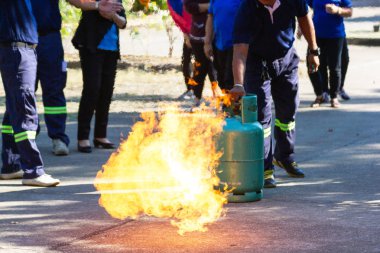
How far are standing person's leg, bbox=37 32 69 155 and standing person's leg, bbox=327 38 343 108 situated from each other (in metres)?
4.76

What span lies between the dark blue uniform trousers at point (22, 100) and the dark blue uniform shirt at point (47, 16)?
59.3 inches

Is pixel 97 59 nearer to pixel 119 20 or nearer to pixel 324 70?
pixel 119 20

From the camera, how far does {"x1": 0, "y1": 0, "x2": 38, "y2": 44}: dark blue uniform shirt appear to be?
912 cm

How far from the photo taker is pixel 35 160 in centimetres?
931

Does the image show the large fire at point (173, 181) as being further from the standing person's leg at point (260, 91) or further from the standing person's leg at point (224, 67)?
the standing person's leg at point (224, 67)

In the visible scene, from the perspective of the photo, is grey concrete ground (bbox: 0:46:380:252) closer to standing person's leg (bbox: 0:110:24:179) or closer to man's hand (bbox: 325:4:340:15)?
standing person's leg (bbox: 0:110:24:179)

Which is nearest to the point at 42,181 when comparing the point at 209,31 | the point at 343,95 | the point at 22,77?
the point at 22,77

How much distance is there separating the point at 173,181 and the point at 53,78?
276 cm

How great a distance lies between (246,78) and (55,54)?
2517 mm

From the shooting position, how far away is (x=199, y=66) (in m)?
13.6

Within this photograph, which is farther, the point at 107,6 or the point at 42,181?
the point at 107,6

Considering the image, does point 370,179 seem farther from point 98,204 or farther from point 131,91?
point 131,91

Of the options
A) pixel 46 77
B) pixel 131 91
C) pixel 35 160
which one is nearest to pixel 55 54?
pixel 46 77

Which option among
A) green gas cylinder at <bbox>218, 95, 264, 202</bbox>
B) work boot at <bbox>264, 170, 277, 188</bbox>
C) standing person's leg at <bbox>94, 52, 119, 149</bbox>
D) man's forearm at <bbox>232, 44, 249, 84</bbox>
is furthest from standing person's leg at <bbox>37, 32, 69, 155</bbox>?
green gas cylinder at <bbox>218, 95, 264, 202</bbox>
